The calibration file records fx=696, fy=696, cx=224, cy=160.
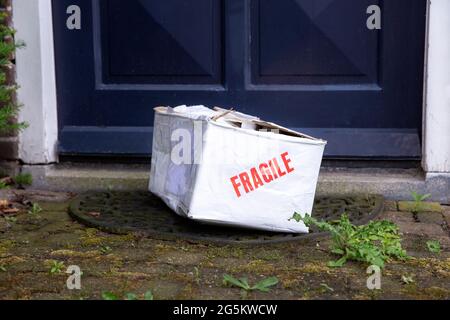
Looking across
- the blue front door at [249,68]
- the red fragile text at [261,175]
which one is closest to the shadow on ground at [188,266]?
the red fragile text at [261,175]

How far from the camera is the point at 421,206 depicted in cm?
331

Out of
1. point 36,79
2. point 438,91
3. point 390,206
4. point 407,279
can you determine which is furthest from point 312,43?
point 407,279

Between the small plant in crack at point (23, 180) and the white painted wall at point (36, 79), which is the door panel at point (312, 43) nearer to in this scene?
the white painted wall at point (36, 79)

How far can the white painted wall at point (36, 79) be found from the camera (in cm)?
353

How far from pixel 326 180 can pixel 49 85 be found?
1508 millimetres

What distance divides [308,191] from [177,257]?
1.97ft

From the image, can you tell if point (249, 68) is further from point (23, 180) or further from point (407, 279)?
point (407, 279)

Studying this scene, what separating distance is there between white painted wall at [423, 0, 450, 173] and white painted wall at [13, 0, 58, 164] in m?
1.90
